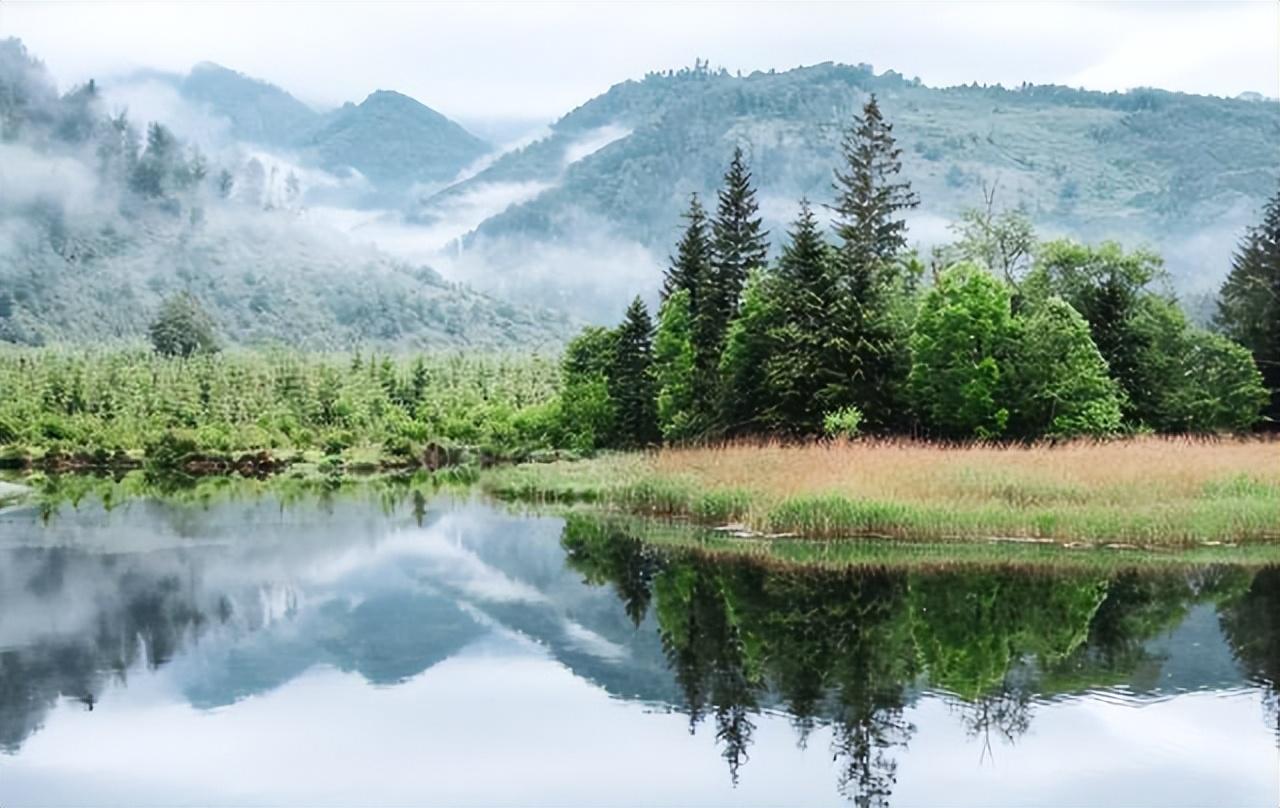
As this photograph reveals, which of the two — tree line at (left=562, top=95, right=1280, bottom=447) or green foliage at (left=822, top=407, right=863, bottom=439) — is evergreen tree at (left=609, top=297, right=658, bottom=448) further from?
green foliage at (left=822, top=407, right=863, bottom=439)

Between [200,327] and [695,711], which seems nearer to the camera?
[695,711]

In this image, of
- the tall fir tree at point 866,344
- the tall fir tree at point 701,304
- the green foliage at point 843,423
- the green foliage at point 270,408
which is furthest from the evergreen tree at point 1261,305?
the green foliage at point 270,408

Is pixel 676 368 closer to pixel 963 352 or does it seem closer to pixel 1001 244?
pixel 1001 244

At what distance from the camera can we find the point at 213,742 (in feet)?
46.4

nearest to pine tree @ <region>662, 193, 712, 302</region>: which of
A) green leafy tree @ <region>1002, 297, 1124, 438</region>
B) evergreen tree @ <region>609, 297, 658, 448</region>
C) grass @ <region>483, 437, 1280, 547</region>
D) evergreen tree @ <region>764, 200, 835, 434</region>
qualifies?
evergreen tree @ <region>609, 297, 658, 448</region>

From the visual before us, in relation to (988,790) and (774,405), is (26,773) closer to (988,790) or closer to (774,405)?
(988,790)

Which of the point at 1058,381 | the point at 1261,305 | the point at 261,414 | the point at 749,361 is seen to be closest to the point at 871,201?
the point at 749,361

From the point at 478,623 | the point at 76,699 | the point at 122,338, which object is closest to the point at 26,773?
the point at 76,699

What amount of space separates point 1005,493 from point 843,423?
13931 mm

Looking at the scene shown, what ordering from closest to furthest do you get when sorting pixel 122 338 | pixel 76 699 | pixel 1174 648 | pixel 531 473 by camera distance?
pixel 76 699 < pixel 1174 648 < pixel 531 473 < pixel 122 338

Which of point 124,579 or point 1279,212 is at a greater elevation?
point 1279,212

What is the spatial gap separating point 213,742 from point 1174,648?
37.6 ft

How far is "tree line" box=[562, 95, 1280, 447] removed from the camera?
41281mm

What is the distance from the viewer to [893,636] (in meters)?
18.4
